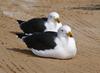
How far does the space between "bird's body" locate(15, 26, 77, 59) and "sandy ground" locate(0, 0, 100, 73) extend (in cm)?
16

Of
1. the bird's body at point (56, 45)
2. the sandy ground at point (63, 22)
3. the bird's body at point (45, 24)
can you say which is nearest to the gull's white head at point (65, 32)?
the bird's body at point (56, 45)

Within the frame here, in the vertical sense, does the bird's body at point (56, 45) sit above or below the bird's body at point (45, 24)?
above

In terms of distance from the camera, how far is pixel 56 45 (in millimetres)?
12047

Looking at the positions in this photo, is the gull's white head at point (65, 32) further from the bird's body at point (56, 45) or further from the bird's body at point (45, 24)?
the bird's body at point (45, 24)

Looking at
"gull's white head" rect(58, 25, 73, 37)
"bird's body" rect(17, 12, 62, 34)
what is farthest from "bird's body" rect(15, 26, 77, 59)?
"bird's body" rect(17, 12, 62, 34)

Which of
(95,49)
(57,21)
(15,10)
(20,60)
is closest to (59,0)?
(15,10)

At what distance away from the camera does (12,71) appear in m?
10.9

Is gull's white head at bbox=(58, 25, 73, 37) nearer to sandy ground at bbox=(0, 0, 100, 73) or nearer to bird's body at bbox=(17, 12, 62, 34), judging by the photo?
sandy ground at bbox=(0, 0, 100, 73)

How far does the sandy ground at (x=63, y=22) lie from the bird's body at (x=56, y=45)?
0.16 m

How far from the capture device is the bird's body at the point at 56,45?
1204 cm

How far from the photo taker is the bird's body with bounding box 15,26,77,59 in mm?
12039

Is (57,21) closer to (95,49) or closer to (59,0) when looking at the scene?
(95,49)

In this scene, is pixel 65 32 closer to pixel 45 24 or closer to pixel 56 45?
pixel 56 45

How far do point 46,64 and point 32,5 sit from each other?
9490 millimetres
